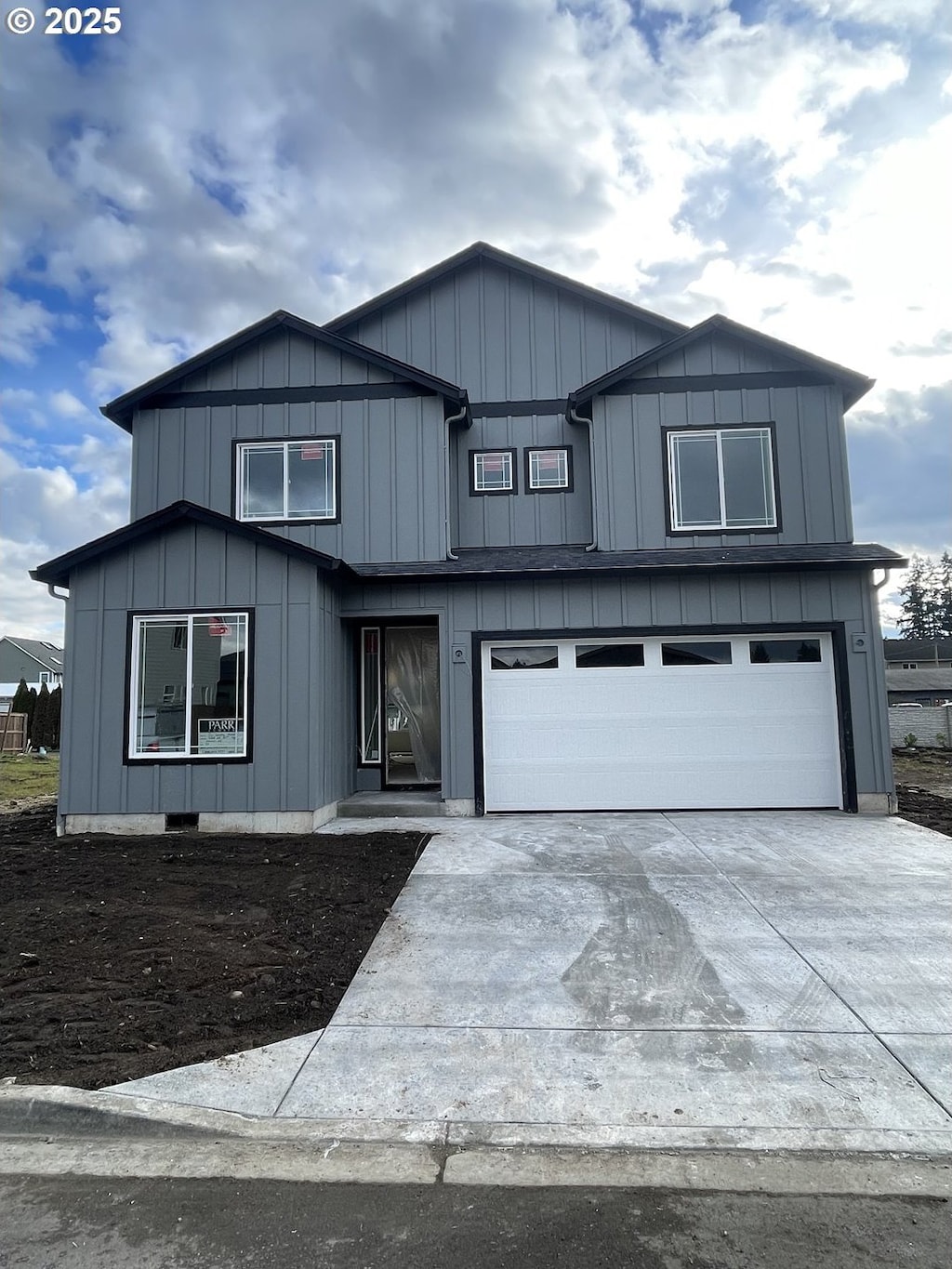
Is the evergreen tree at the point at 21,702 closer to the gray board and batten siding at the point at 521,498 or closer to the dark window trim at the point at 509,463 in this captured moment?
the gray board and batten siding at the point at 521,498

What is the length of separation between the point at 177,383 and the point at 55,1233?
33.9 feet

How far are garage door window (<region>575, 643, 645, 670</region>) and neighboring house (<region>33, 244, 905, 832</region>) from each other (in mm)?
38

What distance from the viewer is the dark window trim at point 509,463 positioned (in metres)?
11.0

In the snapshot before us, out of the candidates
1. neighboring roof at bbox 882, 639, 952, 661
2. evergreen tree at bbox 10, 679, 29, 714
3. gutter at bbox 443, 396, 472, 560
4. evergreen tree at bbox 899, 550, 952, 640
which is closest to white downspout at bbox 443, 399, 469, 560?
gutter at bbox 443, 396, 472, 560

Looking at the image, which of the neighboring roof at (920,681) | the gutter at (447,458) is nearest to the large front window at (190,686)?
the gutter at (447,458)

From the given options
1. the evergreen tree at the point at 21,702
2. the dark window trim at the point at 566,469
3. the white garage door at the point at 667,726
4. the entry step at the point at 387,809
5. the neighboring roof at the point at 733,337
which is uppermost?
the neighboring roof at the point at 733,337

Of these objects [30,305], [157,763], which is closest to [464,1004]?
[157,763]

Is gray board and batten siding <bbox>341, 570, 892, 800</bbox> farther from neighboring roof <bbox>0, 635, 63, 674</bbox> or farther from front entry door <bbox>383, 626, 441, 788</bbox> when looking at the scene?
neighboring roof <bbox>0, 635, 63, 674</bbox>

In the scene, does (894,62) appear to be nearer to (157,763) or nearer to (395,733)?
(395,733)

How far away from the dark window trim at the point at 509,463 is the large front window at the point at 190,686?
4.31 metres

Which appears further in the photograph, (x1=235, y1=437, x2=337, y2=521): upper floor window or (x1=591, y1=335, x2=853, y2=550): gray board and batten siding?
(x1=235, y1=437, x2=337, y2=521): upper floor window

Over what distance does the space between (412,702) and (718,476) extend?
5453 mm

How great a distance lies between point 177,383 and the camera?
34.0ft

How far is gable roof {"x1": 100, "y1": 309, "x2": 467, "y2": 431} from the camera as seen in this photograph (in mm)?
10102
